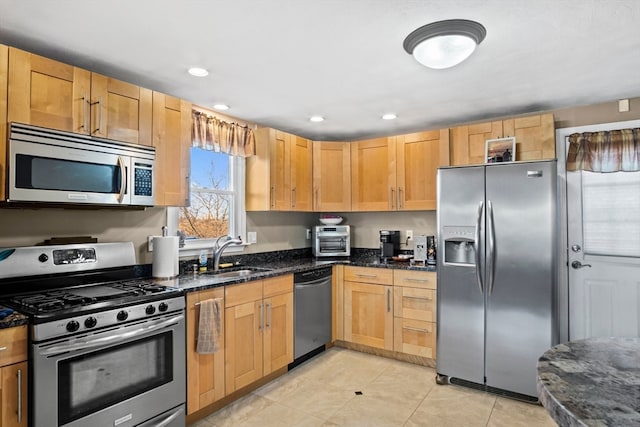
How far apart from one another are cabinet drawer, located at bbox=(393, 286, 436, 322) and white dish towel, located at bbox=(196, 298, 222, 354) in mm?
1718

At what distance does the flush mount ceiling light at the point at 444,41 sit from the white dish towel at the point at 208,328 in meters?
2.02

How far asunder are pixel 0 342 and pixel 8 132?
1023 mm

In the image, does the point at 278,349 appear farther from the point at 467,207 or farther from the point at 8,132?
the point at 8,132

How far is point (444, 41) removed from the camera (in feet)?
6.30

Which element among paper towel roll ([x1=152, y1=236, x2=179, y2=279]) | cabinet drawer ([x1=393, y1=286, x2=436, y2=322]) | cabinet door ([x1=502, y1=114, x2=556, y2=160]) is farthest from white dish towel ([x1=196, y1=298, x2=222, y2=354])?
cabinet door ([x1=502, y1=114, x2=556, y2=160])

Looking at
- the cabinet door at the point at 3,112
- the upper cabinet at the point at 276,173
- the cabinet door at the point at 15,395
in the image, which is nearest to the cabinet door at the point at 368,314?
the upper cabinet at the point at 276,173

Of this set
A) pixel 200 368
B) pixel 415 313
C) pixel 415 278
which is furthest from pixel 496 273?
pixel 200 368

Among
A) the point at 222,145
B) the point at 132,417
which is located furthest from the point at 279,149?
the point at 132,417

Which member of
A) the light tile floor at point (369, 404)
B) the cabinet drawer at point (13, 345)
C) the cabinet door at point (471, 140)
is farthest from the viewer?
the cabinet door at point (471, 140)

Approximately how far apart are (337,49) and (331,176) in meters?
2.07

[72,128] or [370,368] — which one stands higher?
[72,128]

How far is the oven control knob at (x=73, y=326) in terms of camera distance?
1.79 m

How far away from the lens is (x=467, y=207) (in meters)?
3.01

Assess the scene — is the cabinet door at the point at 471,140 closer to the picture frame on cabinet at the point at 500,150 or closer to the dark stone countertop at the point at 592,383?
the picture frame on cabinet at the point at 500,150
